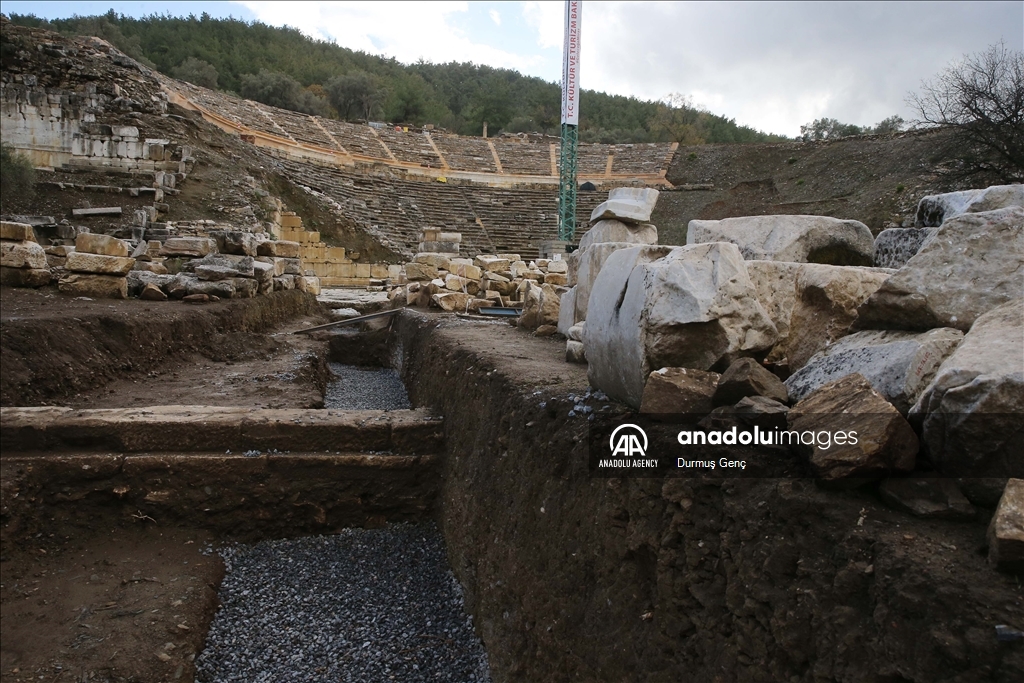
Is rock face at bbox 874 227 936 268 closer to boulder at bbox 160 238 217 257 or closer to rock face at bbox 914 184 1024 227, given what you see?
rock face at bbox 914 184 1024 227

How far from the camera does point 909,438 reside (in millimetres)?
1637

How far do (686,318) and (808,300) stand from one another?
71 cm

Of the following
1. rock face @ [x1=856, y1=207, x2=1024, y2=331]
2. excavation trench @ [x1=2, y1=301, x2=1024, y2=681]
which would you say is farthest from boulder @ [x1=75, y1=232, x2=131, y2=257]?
rock face @ [x1=856, y1=207, x2=1024, y2=331]

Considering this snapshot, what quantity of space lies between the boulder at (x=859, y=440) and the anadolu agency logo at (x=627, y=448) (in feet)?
1.98

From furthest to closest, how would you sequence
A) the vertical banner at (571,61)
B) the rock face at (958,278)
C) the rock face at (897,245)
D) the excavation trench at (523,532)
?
the vertical banner at (571,61) → the rock face at (897,245) → the rock face at (958,278) → the excavation trench at (523,532)

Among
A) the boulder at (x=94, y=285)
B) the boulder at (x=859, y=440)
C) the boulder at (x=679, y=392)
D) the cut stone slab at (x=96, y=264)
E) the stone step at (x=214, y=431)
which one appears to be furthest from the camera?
the cut stone slab at (x=96, y=264)

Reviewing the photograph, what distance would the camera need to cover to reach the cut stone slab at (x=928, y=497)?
1.48 metres

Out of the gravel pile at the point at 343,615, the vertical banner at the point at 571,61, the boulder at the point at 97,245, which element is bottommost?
the gravel pile at the point at 343,615

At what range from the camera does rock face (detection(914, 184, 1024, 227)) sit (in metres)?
3.13

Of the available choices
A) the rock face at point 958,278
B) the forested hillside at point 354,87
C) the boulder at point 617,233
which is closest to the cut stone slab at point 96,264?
the boulder at point 617,233

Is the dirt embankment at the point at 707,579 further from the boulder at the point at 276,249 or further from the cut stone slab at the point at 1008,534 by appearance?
the boulder at the point at 276,249

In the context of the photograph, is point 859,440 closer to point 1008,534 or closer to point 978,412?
point 978,412

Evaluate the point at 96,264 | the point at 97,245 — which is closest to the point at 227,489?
the point at 96,264

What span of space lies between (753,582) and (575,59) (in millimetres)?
28876
